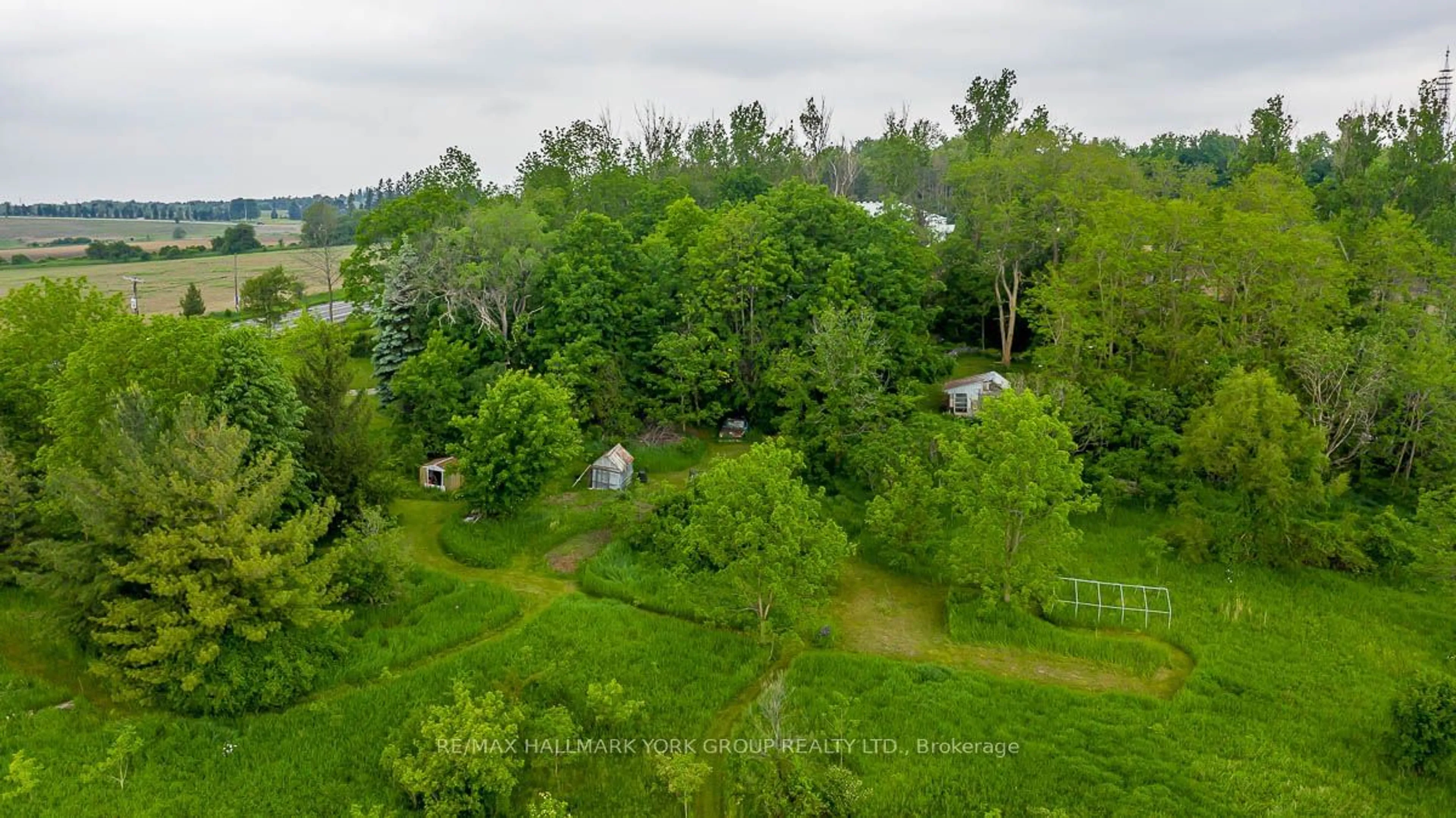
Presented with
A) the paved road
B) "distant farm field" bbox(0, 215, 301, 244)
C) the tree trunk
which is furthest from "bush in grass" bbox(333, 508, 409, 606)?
"distant farm field" bbox(0, 215, 301, 244)

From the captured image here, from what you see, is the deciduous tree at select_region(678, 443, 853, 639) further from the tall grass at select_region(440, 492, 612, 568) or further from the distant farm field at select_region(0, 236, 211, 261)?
the distant farm field at select_region(0, 236, 211, 261)

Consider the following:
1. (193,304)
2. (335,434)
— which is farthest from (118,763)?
(193,304)

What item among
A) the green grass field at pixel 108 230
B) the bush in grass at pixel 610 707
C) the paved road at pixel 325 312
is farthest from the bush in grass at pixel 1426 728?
the green grass field at pixel 108 230

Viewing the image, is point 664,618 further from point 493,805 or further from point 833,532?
point 493,805

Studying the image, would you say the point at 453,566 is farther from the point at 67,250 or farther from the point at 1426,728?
the point at 67,250

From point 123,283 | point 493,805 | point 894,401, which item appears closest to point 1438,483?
point 894,401

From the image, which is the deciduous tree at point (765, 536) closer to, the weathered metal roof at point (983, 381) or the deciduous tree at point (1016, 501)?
the deciduous tree at point (1016, 501)
